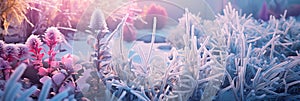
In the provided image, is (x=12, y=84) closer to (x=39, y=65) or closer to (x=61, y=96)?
(x=61, y=96)

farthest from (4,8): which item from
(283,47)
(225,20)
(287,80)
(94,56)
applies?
(283,47)

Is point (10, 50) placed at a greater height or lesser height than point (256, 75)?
greater

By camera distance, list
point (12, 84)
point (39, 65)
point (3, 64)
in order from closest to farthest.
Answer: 1. point (12, 84)
2. point (3, 64)
3. point (39, 65)

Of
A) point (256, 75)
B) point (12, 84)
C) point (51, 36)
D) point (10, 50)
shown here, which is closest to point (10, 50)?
point (10, 50)

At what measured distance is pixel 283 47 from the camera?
160cm

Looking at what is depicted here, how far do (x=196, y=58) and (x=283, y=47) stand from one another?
73 centimetres

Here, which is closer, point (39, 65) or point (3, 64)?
point (3, 64)

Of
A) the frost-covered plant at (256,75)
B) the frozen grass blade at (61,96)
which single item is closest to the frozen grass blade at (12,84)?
the frozen grass blade at (61,96)

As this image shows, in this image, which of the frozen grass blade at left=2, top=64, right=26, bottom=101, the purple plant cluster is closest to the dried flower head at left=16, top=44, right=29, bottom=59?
the purple plant cluster

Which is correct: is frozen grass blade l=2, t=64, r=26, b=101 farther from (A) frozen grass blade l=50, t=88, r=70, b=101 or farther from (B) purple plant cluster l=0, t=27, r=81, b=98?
(B) purple plant cluster l=0, t=27, r=81, b=98

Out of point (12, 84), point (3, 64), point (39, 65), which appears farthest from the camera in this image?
point (39, 65)

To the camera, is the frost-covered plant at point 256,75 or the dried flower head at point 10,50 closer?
the dried flower head at point 10,50

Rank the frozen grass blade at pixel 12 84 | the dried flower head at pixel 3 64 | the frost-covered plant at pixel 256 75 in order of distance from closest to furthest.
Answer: the frozen grass blade at pixel 12 84 < the dried flower head at pixel 3 64 < the frost-covered plant at pixel 256 75

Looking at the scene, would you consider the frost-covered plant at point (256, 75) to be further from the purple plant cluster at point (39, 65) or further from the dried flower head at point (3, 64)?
the dried flower head at point (3, 64)
